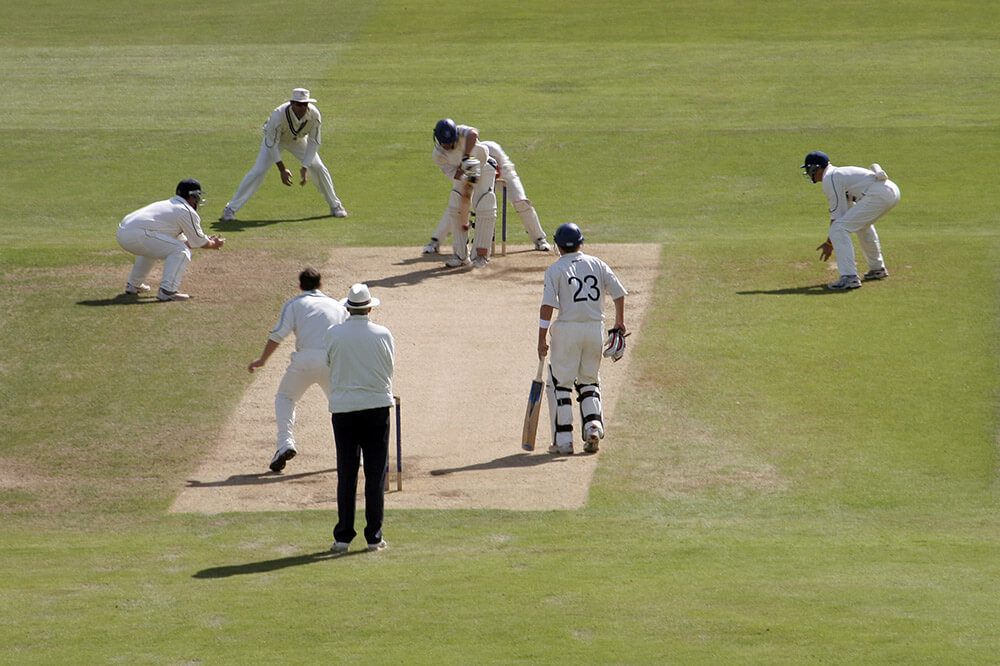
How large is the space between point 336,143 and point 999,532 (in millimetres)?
21089

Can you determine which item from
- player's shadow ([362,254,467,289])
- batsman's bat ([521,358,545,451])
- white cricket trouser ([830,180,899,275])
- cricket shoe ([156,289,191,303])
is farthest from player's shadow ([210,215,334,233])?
batsman's bat ([521,358,545,451])

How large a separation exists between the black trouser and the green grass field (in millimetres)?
468

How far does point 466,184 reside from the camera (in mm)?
19312

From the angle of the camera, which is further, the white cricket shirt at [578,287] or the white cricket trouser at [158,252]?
the white cricket trouser at [158,252]

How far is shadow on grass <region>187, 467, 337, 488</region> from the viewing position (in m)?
13.0

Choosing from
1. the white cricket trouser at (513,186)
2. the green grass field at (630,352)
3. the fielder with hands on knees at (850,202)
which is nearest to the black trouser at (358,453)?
the green grass field at (630,352)

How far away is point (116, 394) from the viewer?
50.9 ft

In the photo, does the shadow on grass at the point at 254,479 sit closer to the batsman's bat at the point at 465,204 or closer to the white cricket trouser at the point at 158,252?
the white cricket trouser at the point at 158,252

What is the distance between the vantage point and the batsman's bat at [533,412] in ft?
43.7

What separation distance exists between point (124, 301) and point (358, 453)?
916cm

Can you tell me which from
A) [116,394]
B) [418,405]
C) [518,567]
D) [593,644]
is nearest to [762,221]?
[418,405]

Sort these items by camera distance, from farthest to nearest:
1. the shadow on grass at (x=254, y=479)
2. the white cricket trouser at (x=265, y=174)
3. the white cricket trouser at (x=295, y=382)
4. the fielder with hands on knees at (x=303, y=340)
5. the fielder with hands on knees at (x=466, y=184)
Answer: the white cricket trouser at (x=265, y=174) → the fielder with hands on knees at (x=466, y=184) → the shadow on grass at (x=254, y=479) → the white cricket trouser at (x=295, y=382) → the fielder with hands on knees at (x=303, y=340)

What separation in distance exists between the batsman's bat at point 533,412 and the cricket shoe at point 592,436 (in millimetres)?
504

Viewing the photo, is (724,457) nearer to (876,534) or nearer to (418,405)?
(876,534)
